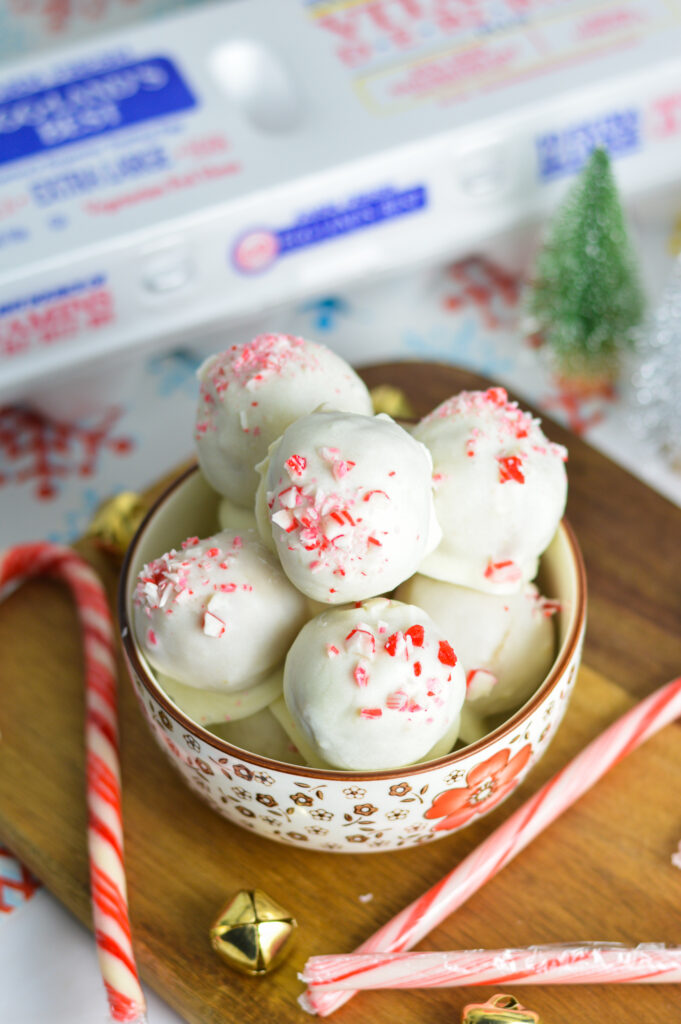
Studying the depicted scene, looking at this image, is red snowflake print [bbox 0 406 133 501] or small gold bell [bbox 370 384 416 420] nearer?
small gold bell [bbox 370 384 416 420]

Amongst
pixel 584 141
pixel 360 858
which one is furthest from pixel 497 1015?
pixel 584 141

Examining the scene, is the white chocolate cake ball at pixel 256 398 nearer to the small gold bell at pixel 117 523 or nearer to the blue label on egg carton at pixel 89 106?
the small gold bell at pixel 117 523

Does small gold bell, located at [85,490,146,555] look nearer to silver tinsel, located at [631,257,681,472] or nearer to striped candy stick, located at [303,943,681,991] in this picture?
striped candy stick, located at [303,943,681,991]

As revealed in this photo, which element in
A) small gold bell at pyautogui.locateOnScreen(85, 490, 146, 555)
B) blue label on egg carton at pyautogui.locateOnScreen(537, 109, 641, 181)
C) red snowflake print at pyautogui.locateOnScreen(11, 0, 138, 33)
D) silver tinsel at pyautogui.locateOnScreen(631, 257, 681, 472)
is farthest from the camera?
red snowflake print at pyautogui.locateOnScreen(11, 0, 138, 33)

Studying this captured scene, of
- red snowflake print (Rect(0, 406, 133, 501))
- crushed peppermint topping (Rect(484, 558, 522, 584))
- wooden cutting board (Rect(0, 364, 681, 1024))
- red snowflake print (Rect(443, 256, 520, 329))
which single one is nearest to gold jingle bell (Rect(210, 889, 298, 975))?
wooden cutting board (Rect(0, 364, 681, 1024))

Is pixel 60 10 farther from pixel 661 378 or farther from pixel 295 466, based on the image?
pixel 295 466

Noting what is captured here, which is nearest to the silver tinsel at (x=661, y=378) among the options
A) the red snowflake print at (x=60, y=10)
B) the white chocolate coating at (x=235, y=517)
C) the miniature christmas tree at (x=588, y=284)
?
the miniature christmas tree at (x=588, y=284)

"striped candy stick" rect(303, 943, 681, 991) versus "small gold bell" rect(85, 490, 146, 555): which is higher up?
"small gold bell" rect(85, 490, 146, 555)
